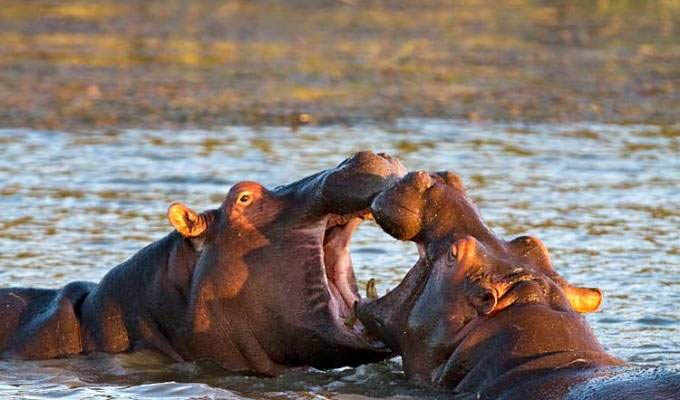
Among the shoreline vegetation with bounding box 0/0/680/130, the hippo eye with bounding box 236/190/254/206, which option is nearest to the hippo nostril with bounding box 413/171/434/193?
the hippo eye with bounding box 236/190/254/206

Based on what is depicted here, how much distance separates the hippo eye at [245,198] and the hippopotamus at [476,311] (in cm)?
83

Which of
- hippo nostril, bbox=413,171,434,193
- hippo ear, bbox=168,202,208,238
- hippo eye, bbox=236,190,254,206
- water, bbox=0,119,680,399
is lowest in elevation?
water, bbox=0,119,680,399

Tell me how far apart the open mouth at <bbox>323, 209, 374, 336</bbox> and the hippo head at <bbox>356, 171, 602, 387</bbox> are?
0.58 m


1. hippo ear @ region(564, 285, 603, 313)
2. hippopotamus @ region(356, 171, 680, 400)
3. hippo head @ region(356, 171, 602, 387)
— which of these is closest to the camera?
hippopotamus @ region(356, 171, 680, 400)

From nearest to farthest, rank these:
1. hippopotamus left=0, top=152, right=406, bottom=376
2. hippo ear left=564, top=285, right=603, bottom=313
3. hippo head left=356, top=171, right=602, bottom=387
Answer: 1. hippo head left=356, top=171, right=602, bottom=387
2. hippo ear left=564, top=285, right=603, bottom=313
3. hippopotamus left=0, top=152, right=406, bottom=376

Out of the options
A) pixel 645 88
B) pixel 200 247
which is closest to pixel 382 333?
pixel 200 247

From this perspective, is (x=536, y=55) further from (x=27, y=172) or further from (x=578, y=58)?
(x=27, y=172)

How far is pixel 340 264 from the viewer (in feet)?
22.0

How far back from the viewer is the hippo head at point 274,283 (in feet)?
21.3

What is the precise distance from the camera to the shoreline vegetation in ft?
47.5

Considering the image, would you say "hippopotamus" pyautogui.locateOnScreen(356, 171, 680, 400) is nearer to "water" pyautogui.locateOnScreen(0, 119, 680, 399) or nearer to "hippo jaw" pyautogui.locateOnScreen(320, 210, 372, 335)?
"water" pyautogui.locateOnScreen(0, 119, 680, 399)

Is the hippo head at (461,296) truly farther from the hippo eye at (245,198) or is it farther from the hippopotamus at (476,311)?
the hippo eye at (245,198)

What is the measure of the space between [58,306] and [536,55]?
477 inches

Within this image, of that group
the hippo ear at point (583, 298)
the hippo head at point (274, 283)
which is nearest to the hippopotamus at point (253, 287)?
the hippo head at point (274, 283)
